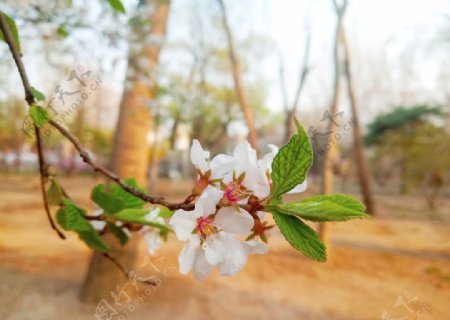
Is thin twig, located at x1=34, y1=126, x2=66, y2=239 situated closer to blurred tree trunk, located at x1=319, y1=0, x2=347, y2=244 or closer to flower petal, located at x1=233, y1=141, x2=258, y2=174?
flower petal, located at x1=233, y1=141, x2=258, y2=174

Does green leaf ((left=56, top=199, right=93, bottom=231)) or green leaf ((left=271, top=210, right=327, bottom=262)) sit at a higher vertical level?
green leaf ((left=271, top=210, right=327, bottom=262))

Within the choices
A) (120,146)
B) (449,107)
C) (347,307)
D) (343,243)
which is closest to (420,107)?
(449,107)

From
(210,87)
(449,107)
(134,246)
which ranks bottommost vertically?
(134,246)

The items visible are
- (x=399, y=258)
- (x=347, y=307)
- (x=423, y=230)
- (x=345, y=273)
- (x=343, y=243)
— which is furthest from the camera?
(x=423, y=230)

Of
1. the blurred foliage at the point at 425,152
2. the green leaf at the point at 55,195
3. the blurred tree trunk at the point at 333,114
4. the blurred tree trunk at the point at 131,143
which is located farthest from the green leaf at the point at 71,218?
the blurred foliage at the point at 425,152

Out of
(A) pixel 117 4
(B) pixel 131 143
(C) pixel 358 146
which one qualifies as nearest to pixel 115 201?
(A) pixel 117 4

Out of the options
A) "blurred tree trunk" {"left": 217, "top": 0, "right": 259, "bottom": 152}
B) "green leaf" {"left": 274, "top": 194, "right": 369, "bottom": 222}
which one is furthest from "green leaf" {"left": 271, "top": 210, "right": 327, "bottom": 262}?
"blurred tree trunk" {"left": 217, "top": 0, "right": 259, "bottom": 152}

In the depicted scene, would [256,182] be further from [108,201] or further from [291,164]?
[108,201]

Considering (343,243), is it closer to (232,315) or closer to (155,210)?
(232,315)
